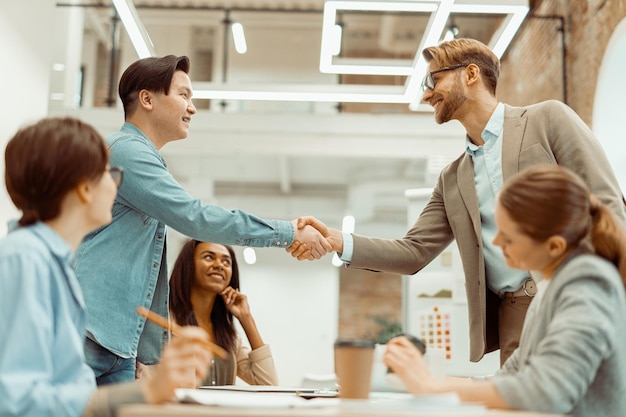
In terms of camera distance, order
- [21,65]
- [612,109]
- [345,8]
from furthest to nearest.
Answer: [612,109] → [21,65] → [345,8]

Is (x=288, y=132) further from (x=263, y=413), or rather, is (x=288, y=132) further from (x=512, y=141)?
(x=263, y=413)

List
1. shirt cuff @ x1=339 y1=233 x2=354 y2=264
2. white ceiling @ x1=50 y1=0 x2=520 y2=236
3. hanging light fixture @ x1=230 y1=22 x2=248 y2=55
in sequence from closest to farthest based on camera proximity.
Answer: shirt cuff @ x1=339 y1=233 x2=354 y2=264 → hanging light fixture @ x1=230 y1=22 x2=248 y2=55 → white ceiling @ x1=50 y1=0 x2=520 y2=236

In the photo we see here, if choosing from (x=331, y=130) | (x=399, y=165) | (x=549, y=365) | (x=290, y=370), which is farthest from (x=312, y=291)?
(x=549, y=365)

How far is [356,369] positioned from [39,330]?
0.57 metres

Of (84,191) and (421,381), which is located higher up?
(84,191)

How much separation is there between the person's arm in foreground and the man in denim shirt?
0.91 m

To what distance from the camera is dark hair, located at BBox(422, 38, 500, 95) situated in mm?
2570

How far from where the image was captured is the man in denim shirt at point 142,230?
6.29ft

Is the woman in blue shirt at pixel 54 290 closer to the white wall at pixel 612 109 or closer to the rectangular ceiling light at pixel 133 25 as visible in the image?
the rectangular ceiling light at pixel 133 25

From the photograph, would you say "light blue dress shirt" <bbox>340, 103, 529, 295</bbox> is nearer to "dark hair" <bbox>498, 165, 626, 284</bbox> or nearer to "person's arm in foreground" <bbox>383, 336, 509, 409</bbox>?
"dark hair" <bbox>498, 165, 626, 284</bbox>

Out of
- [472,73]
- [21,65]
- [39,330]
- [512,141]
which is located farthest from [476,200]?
[21,65]

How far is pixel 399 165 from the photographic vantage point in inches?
384

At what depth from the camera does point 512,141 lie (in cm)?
231

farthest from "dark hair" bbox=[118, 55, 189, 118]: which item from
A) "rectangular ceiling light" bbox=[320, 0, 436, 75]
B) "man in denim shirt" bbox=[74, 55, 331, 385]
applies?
"rectangular ceiling light" bbox=[320, 0, 436, 75]
